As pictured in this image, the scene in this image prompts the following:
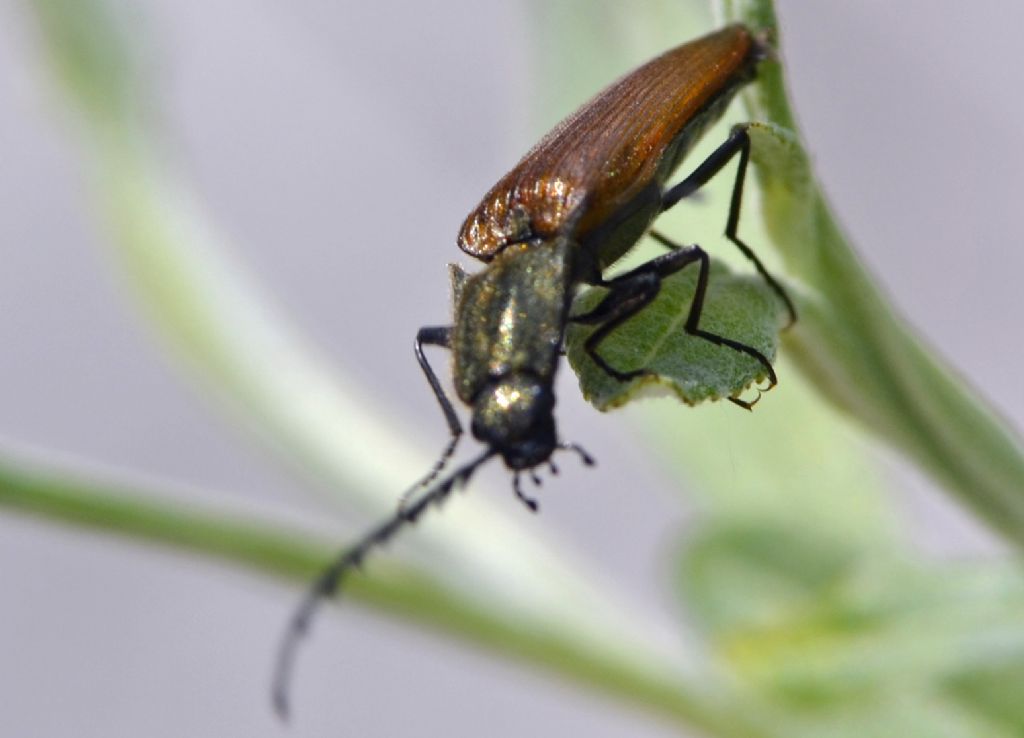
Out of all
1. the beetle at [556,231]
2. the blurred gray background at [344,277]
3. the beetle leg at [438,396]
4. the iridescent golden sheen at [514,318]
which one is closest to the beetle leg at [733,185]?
the beetle at [556,231]

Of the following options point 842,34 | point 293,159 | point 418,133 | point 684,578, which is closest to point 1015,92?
point 842,34

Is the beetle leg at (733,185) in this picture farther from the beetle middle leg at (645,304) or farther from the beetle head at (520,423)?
the beetle head at (520,423)

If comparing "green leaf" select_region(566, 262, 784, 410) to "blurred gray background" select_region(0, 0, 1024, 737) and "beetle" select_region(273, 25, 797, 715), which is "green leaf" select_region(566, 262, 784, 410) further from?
"blurred gray background" select_region(0, 0, 1024, 737)

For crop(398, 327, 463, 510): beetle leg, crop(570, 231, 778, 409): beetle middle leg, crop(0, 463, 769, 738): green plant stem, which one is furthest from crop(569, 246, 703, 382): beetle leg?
crop(0, 463, 769, 738): green plant stem

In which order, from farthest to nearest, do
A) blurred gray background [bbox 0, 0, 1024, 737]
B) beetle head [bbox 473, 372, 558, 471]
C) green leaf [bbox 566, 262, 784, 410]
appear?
blurred gray background [bbox 0, 0, 1024, 737] < beetle head [bbox 473, 372, 558, 471] < green leaf [bbox 566, 262, 784, 410]

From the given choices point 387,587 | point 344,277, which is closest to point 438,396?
point 387,587

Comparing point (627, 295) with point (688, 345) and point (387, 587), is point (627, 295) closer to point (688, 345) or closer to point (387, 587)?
point (688, 345)
